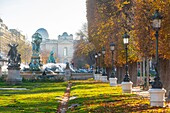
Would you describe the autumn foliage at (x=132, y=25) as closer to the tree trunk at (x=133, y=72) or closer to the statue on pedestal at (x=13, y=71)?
the tree trunk at (x=133, y=72)

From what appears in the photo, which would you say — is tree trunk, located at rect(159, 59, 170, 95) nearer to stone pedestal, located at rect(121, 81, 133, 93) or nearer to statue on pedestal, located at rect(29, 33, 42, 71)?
stone pedestal, located at rect(121, 81, 133, 93)

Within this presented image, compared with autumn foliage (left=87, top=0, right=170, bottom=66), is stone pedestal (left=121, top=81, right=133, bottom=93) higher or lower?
lower

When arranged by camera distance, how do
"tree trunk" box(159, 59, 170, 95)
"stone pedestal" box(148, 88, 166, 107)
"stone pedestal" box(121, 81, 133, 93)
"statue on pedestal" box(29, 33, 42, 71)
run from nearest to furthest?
1. "stone pedestal" box(148, 88, 166, 107)
2. "tree trunk" box(159, 59, 170, 95)
3. "stone pedestal" box(121, 81, 133, 93)
4. "statue on pedestal" box(29, 33, 42, 71)

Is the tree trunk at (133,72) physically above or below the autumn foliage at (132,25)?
below

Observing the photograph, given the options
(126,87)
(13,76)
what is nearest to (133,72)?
(13,76)

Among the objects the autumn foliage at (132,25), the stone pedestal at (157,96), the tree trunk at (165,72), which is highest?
the autumn foliage at (132,25)

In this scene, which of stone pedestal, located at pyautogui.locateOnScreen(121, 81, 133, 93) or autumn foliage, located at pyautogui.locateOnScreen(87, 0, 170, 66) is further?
stone pedestal, located at pyautogui.locateOnScreen(121, 81, 133, 93)

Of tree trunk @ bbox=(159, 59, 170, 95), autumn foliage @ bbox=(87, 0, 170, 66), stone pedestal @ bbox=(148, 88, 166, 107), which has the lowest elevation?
stone pedestal @ bbox=(148, 88, 166, 107)

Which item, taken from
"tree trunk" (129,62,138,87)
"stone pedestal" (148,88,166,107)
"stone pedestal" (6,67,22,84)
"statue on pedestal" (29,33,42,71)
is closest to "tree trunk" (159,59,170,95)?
"stone pedestal" (148,88,166,107)

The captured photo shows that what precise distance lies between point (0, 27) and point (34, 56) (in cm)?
8257

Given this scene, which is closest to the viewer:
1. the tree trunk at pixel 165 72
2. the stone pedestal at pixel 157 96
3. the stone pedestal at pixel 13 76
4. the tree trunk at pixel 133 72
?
the stone pedestal at pixel 157 96

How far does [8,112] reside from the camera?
19.9 metres

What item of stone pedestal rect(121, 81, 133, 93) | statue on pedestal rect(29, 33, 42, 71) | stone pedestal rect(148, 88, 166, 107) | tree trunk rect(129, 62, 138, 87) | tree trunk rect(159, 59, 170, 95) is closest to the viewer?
stone pedestal rect(148, 88, 166, 107)

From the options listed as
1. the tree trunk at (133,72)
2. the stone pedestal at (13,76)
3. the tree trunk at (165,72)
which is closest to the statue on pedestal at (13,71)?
the stone pedestal at (13,76)
